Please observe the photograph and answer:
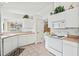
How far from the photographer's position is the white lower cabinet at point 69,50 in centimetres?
208

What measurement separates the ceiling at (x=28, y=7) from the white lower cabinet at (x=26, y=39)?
49cm

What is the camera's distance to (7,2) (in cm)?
225

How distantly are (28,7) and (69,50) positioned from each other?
3.52ft

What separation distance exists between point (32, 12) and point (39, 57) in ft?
2.76

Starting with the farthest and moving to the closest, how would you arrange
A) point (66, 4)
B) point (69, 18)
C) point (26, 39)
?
point (26, 39) < point (69, 18) < point (66, 4)

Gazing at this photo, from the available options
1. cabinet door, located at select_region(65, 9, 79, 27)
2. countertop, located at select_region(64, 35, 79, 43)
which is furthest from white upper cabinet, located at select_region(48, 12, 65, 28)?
countertop, located at select_region(64, 35, 79, 43)

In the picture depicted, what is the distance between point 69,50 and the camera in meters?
2.18

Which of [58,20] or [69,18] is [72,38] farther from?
[58,20]

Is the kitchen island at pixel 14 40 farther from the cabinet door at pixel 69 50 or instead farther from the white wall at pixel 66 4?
the white wall at pixel 66 4

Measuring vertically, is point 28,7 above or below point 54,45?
above

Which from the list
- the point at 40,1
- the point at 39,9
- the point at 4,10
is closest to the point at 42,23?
the point at 39,9

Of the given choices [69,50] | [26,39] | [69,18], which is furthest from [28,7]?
[69,50]

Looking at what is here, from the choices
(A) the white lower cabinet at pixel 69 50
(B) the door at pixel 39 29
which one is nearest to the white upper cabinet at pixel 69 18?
(B) the door at pixel 39 29

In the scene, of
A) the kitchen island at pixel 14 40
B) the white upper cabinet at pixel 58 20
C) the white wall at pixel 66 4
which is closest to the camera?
the white wall at pixel 66 4
